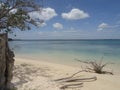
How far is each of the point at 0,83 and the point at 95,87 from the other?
10.4 ft

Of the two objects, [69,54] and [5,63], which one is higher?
[5,63]

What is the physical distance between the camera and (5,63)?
16.6 ft

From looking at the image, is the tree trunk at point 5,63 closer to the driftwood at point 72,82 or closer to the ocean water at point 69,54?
the driftwood at point 72,82

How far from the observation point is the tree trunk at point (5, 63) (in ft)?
16.0

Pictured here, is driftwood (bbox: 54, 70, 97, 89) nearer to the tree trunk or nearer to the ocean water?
the tree trunk

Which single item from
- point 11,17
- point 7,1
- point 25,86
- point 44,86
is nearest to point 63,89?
point 44,86

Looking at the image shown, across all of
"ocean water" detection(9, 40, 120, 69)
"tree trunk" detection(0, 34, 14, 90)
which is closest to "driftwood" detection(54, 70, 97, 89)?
"tree trunk" detection(0, 34, 14, 90)

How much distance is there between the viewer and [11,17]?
8773 millimetres

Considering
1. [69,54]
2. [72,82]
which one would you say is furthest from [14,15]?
[69,54]

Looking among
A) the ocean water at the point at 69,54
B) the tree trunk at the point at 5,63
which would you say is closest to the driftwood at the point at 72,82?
the tree trunk at the point at 5,63

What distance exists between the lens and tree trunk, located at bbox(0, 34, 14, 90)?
487cm

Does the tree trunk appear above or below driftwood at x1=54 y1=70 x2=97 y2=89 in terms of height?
above

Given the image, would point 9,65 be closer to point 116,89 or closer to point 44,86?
point 44,86

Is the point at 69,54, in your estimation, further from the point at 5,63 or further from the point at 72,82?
the point at 5,63
